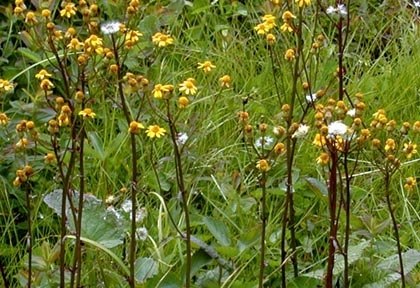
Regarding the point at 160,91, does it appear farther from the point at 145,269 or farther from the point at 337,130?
the point at 145,269

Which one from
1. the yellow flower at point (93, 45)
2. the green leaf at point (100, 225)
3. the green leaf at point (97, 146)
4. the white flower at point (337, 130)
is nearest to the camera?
the white flower at point (337, 130)

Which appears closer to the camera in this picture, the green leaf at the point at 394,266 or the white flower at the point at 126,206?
the green leaf at the point at 394,266

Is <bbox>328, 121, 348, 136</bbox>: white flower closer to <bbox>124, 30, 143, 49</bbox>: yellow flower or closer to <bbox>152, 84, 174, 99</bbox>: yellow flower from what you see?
<bbox>152, 84, 174, 99</bbox>: yellow flower

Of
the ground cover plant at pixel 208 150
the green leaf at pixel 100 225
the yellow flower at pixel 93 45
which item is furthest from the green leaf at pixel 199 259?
the yellow flower at pixel 93 45

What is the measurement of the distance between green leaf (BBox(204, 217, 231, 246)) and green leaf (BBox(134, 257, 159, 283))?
0.13m

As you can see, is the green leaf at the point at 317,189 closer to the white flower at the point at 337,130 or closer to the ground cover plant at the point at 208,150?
the ground cover plant at the point at 208,150

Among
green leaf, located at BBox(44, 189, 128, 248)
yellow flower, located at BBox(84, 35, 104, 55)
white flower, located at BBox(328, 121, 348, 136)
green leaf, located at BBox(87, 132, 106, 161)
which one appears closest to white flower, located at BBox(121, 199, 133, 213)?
green leaf, located at BBox(87, 132, 106, 161)

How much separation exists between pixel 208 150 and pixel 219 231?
0.76 metres

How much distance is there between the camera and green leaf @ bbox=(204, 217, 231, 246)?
193 centimetres

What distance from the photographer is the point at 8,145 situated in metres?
2.53

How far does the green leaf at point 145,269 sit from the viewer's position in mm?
1881

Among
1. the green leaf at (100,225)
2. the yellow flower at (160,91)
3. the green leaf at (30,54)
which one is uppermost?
the yellow flower at (160,91)

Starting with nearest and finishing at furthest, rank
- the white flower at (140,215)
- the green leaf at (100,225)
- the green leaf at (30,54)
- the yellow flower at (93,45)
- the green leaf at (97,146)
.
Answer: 1. the yellow flower at (93,45)
2. the green leaf at (100,225)
3. the white flower at (140,215)
4. the green leaf at (97,146)
5. the green leaf at (30,54)

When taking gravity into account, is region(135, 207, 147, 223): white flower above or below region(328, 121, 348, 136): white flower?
below
